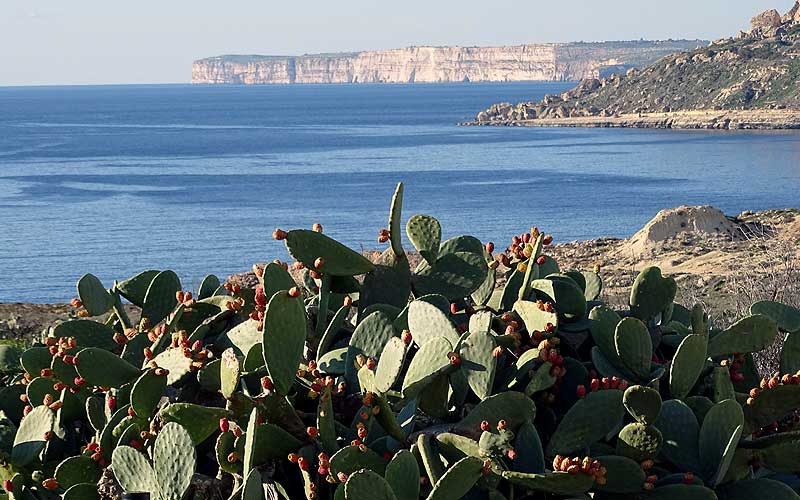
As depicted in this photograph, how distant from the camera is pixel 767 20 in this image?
12362 cm

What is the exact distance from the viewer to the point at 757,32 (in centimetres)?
12412

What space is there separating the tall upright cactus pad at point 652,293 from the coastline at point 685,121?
3848 inches

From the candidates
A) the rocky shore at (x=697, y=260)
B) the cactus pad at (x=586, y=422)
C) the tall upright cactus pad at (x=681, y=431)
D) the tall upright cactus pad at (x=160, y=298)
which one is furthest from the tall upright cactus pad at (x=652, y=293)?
the rocky shore at (x=697, y=260)

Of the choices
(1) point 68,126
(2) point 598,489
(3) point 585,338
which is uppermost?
(3) point 585,338

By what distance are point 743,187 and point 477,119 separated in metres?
62.4

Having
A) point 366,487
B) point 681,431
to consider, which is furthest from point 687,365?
point 366,487

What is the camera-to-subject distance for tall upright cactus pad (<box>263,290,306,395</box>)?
307cm

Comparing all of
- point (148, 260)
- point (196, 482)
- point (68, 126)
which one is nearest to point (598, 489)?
point (196, 482)

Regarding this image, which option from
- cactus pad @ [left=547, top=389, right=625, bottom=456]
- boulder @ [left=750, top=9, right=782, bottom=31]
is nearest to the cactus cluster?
cactus pad @ [left=547, top=389, right=625, bottom=456]

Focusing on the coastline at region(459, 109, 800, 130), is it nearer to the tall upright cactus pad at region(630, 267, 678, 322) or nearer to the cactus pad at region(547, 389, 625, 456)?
the tall upright cactus pad at region(630, 267, 678, 322)

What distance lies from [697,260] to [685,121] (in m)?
89.9

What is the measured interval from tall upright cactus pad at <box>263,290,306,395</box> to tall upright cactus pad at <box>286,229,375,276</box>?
1.18ft

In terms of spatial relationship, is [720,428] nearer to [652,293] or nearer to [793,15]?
[652,293]

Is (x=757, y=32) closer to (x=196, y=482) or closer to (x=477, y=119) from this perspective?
(x=477, y=119)
